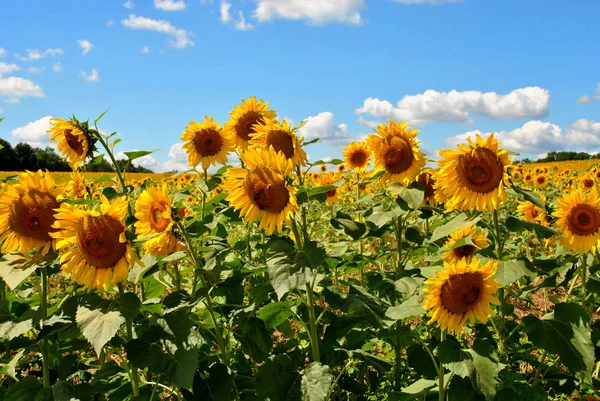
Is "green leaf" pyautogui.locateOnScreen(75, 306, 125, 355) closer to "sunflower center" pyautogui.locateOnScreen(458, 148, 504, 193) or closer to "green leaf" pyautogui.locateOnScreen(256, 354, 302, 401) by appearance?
"green leaf" pyautogui.locateOnScreen(256, 354, 302, 401)

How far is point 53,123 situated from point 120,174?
65 cm

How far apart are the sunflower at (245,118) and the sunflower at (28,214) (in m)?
1.19

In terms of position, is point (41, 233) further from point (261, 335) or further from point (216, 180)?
point (261, 335)

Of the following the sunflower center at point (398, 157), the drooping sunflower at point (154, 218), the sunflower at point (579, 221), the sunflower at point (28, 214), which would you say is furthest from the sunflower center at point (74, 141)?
the sunflower at point (579, 221)

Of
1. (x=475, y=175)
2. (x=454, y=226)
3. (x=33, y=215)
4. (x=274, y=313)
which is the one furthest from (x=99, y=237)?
(x=475, y=175)

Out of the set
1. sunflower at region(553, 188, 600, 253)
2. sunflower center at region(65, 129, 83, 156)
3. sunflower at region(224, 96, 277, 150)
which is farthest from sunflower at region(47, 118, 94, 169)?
sunflower at region(553, 188, 600, 253)

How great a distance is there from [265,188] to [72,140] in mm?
1396

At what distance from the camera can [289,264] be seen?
7.35ft

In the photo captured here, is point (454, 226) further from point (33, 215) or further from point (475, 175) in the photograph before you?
point (33, 215)

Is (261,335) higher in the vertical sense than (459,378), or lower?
higher

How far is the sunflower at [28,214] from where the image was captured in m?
2.50

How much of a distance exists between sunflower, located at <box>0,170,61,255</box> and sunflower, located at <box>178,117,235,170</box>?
3.79ft

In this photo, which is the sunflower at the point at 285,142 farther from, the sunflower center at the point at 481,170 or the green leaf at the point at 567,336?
the green leaf at the point at 567,336

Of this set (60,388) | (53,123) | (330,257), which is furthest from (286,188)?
(53,123)
